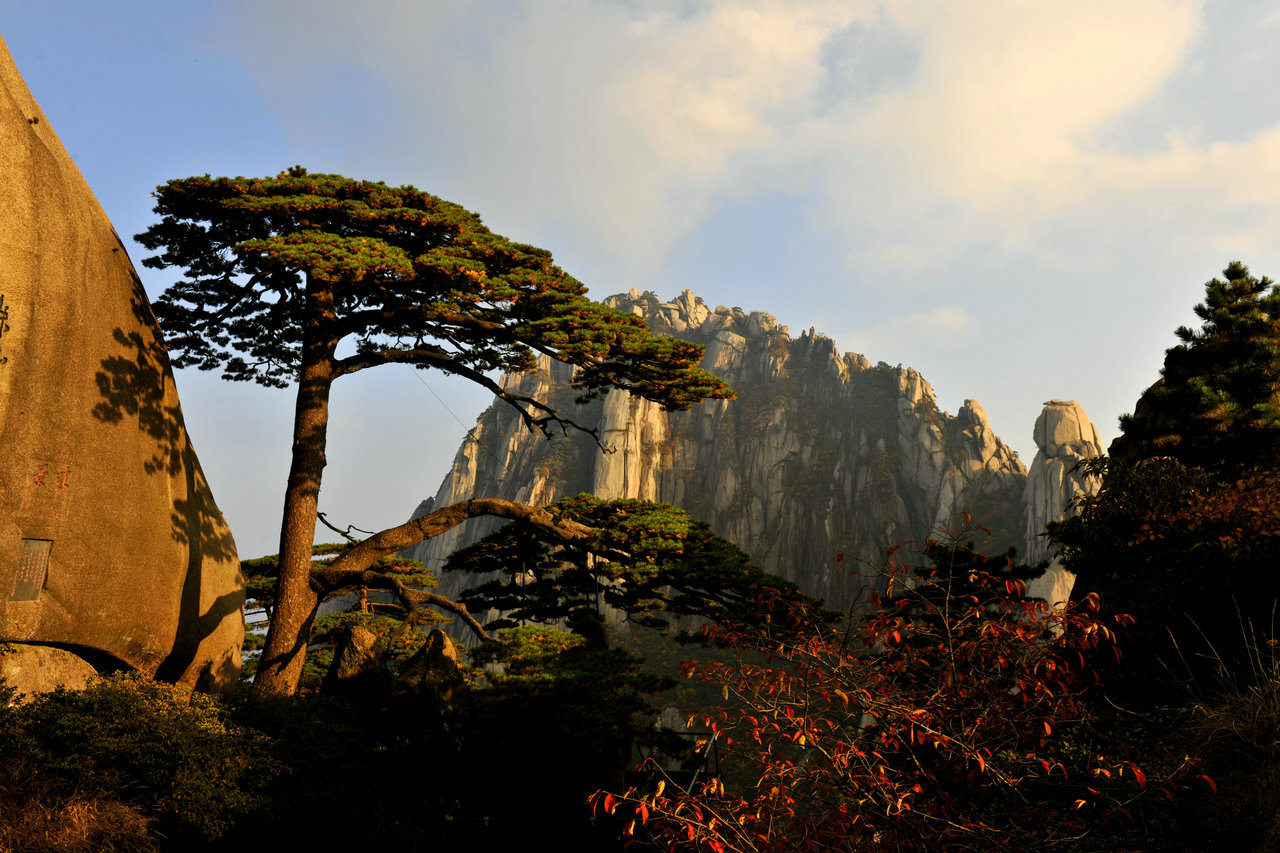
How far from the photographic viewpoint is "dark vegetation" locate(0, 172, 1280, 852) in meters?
5.32

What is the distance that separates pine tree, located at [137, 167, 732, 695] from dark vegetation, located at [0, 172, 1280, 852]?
0.08 meters

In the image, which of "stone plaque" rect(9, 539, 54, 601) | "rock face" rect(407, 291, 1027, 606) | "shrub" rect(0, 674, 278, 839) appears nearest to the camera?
"shrub" rect(0, 674, 278, 839)

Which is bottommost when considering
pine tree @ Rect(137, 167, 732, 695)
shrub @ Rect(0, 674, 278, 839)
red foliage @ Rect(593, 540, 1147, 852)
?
shrub @ Rect(0, 674, 278, 839)

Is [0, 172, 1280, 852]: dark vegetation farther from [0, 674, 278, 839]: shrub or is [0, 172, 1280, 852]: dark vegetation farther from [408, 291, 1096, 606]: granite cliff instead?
[408, 291, 1096, 606]: granite cliff

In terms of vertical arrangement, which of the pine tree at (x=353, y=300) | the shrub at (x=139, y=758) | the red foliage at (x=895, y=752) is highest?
the pine tree at (x=353, y=300)

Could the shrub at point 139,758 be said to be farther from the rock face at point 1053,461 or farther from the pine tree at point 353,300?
the rock face at point 1053,461

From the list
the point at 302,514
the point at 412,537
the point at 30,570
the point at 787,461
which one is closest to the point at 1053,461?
the point at 787,461

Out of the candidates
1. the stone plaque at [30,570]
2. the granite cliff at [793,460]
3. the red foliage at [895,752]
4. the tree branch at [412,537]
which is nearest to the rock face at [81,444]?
the stone plaque at [30,570]

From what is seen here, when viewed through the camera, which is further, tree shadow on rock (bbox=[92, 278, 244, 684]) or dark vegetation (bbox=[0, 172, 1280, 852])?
tree shadow on rock (bbox=[92, 278, 244, 684])

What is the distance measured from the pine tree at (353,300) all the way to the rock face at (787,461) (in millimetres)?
51697

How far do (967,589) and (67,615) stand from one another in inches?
619

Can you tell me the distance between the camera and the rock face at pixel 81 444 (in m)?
8.77

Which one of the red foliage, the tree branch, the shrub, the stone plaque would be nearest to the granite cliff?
the tree branch

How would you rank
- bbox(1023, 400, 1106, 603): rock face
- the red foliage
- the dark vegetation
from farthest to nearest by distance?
bbox(1023, 400, 1106, 603): rock face
the dark vegetation
the red foliage
